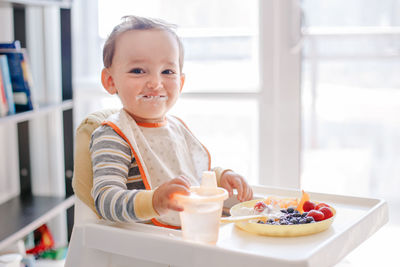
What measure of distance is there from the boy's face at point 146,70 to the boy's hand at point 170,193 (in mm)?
308

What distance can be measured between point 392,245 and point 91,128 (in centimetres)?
153

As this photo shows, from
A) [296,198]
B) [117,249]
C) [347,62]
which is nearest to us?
[117,249]

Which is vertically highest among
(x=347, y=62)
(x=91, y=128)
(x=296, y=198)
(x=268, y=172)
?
(x=347, y=62)

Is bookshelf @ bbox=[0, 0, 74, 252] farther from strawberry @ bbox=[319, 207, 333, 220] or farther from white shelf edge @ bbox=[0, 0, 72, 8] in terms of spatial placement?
strawberry @ bbox=[319, 207, 333, 220]

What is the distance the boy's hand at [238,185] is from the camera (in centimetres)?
127

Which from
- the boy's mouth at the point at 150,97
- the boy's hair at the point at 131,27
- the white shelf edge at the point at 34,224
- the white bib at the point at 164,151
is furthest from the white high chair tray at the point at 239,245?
the white shelf edge at the point at 34,224

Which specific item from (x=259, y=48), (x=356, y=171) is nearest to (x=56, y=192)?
(x=259, y=48)

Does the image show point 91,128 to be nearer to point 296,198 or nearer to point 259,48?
point 296,198

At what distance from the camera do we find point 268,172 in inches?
94.5

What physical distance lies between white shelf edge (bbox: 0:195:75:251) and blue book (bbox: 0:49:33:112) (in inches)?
16.8

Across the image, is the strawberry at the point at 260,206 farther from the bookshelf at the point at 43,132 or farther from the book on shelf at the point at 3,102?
the bookshelf at the point at 43,132

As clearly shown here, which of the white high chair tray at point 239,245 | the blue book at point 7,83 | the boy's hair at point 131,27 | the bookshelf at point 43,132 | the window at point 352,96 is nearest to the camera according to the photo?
the white high chair tray at point 239,245

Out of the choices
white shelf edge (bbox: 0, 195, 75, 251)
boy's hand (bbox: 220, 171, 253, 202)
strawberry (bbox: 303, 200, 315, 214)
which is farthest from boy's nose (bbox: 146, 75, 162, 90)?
white shelf edge (bbox: 0, 195, 75, 251)

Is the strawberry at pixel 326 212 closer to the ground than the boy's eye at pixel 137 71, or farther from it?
closer to the ground
